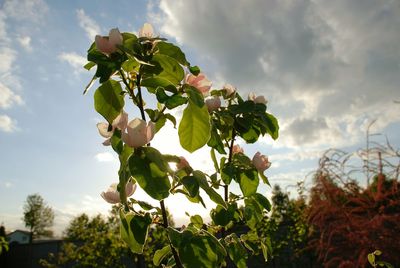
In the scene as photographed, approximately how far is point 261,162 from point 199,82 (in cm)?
54

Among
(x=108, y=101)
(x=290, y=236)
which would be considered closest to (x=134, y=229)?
(x=108, y=101)

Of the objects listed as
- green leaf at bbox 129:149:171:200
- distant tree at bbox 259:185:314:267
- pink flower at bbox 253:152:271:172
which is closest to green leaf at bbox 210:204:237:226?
pink flower at bbox 253:152:271:172

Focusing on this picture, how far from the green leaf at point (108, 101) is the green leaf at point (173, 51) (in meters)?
0.22

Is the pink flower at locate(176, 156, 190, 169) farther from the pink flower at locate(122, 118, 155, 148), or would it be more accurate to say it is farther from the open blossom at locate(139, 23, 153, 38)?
the open blossom at locate(139, 23, 153, 38)

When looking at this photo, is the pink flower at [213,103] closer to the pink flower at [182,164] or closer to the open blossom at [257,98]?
the open blossom at [257,98]

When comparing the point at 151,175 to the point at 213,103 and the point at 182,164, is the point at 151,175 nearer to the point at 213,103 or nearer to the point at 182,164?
the point at 182,164

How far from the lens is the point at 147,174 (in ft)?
3.41

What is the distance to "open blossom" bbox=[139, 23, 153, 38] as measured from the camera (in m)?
1.25

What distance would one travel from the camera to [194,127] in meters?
1.20

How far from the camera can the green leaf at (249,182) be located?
1641mm

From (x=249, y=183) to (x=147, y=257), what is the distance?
7693 mm

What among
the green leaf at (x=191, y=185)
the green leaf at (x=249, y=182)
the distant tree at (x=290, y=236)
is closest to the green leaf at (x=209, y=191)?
the green leaf at (x=191, y=185)

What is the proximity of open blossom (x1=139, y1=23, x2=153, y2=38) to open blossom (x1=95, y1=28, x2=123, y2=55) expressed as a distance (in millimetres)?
160

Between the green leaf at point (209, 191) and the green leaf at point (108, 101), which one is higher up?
the green leaf at point (108, 101)
